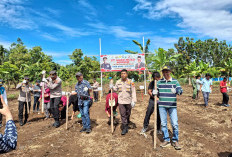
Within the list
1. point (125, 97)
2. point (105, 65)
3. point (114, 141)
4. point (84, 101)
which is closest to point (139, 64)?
point (105, 65)

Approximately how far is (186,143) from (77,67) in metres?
27.0

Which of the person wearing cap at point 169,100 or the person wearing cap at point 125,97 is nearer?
the person wearing cap at point 169,100

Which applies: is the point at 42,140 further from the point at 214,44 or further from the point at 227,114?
the point at 214,44

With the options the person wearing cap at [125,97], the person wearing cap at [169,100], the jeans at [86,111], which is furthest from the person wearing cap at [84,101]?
the person wearing cap at [169,100]

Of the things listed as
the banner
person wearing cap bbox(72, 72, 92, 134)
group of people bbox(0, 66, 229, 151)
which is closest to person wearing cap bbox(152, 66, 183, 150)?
group of people bbox(0, 66, 229, 151)

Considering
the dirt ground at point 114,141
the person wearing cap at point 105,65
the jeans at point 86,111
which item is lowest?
the dirt ground at point 114,141

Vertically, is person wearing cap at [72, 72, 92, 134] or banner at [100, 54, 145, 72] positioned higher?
banner at [100, 54, 145, 72]

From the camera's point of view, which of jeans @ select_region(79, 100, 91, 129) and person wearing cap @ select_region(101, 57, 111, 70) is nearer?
jeans @ select_region(79, 100, 91, 129)

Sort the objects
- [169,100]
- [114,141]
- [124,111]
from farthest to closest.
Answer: [124,111] < [114,141] < [169,100]

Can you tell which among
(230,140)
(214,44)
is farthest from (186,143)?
(214,44)

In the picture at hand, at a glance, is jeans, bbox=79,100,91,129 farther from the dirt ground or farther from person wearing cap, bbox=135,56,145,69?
person wearing cap, bbox=135,56,145,69

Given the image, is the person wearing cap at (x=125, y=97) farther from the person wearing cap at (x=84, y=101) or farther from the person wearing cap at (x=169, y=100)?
the person wearing cap at (x=169, y=100)

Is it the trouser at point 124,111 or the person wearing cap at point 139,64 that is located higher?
the person wearing cap at point 139,64

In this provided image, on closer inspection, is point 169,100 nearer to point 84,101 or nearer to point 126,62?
point 84,101
